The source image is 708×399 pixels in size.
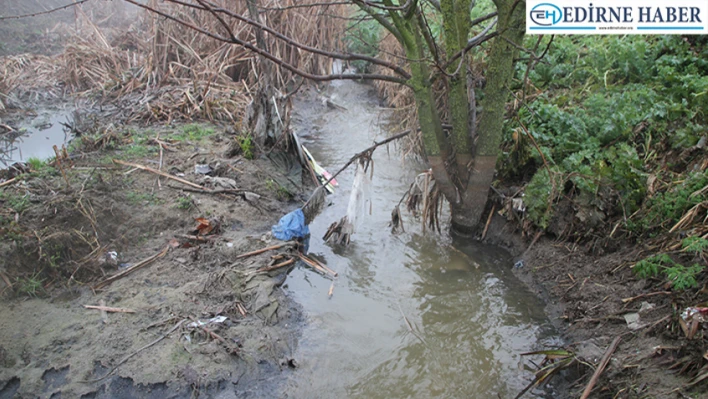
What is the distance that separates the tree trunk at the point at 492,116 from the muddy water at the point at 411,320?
366mm

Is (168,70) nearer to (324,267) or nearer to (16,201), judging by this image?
(16,201)

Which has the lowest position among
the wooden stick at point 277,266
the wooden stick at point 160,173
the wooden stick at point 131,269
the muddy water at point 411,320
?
the muddy water at point 411,320

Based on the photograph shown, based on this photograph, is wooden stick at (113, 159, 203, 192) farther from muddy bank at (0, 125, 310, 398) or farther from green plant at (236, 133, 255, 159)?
green plant at (236, 133, 255, 159)

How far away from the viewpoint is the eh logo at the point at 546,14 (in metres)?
4.02

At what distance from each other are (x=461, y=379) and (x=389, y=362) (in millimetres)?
Result: 542

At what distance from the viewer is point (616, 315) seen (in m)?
3.49

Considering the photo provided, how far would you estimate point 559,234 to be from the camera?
14.8 feet

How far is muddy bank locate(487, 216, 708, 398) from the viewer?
2.81 meters

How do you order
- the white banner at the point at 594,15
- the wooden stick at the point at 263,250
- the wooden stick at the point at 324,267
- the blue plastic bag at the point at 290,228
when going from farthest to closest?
the blue plastic bag at the point at 290,228 < the wooden stick at the point at 324,267 < the wooden stick at the point at 263,250 < the white banner at the point at 594,15

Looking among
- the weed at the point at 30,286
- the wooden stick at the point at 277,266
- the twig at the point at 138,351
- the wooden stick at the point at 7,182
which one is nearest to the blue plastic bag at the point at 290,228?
the wooden stick at the point at 277,266

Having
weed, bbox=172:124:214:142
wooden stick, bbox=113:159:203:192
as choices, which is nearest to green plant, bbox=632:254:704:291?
wooden stick, bbox=113:159:203:192

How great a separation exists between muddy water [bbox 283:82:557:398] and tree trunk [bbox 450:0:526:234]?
1.20 feet

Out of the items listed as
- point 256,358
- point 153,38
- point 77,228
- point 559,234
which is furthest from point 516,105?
point 153,38

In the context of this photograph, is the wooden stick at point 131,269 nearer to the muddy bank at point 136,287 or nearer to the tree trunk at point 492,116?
the muddy bank at point 136,287
